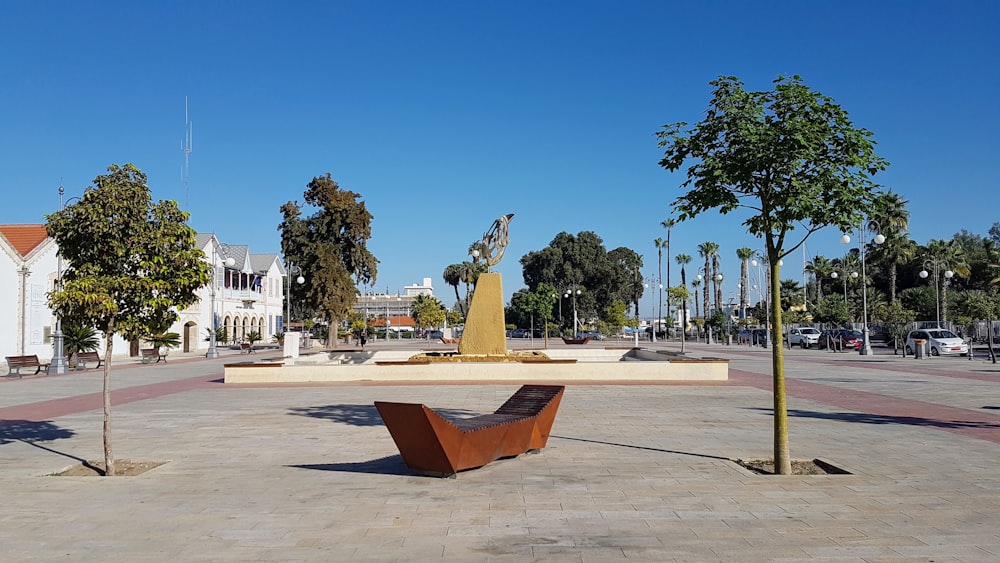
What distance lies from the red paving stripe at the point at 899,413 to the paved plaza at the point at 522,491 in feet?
0.37

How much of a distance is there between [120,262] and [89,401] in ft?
35.2

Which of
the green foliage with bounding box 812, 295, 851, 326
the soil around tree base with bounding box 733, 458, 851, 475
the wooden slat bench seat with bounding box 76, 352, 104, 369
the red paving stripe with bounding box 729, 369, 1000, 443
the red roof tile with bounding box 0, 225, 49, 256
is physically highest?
the red roof tile with bounding box 0, 225, 49, 256

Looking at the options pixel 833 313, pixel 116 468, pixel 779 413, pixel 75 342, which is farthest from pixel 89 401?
pixel 833 313

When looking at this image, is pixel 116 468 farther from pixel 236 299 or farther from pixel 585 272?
pixel 585 272

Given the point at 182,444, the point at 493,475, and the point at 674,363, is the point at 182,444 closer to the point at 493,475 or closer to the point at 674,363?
the point at 493,475

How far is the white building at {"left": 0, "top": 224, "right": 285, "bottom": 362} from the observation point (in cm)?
3503

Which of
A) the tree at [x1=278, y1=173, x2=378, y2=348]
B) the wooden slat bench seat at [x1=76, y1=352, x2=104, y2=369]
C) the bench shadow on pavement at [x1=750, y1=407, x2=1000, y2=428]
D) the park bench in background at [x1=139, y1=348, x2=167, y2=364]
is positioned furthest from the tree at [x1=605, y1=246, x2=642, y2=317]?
the bench shadow on pavement at [x1=750, y1=407, x2=1000, y2=428]

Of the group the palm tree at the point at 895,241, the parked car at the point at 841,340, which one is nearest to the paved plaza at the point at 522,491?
the parked car at the point at 841,340

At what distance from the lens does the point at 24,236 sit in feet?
127

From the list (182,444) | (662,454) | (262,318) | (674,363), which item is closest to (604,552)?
(662,454)

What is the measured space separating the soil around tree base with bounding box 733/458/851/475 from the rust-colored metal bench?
2696 millimetres

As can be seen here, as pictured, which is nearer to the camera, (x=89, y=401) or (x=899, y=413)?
(x=899, y=413)

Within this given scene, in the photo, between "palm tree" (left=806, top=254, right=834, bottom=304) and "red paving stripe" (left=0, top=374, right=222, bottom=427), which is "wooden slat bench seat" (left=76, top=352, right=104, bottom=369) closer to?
"red paving stripe" (left=0, top=374, right=222, bottom=427)

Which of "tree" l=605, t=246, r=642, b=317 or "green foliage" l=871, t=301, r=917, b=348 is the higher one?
"tree" l=605, t=246, r=642, b=317
